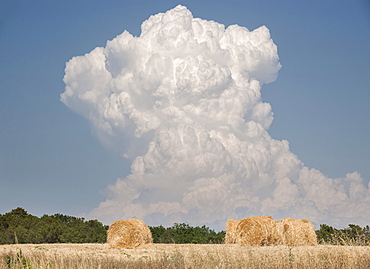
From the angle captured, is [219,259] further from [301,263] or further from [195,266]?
[301,263]

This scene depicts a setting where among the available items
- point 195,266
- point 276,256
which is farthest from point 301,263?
point 195,266

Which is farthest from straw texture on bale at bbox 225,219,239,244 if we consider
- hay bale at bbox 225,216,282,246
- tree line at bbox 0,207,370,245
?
tree line at bbox 0,207,370,245

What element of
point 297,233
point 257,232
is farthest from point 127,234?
point 297,233

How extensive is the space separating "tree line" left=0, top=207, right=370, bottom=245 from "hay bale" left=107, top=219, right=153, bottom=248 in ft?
11.0

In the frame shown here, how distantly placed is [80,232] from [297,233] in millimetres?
14520

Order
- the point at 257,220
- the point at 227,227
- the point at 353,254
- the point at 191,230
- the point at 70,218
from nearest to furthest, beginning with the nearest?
the point at 353,254
the point at 257,220
the point at 227,227
the point at 191,230
the point at 70,218

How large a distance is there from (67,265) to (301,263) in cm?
625

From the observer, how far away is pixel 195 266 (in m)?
10.6

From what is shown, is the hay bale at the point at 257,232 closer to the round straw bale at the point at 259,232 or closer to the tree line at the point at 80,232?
the round straw bale at the point at 259,232

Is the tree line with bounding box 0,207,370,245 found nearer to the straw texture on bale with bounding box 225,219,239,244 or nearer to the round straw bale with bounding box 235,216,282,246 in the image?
the straw texture on bale with bounding box 225,219,239,244

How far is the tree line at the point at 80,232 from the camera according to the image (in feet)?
90.2

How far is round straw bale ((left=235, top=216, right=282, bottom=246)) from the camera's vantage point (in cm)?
2178

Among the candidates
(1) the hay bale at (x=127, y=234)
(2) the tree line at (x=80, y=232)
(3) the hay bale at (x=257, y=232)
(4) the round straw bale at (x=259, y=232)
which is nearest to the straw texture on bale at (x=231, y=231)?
(3) the hay bale at (x=257, y=232)

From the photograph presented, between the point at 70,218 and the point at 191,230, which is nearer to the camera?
the point at 191,230
